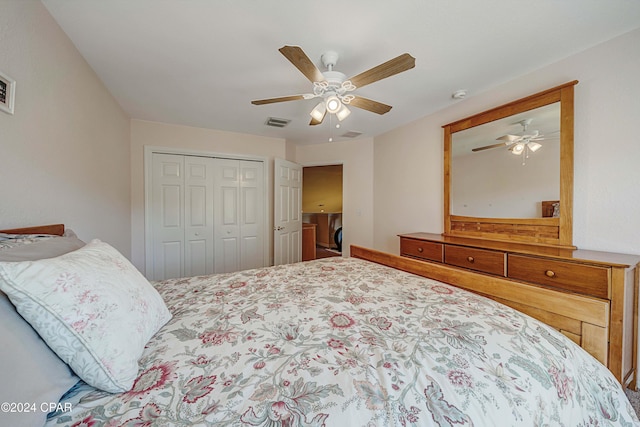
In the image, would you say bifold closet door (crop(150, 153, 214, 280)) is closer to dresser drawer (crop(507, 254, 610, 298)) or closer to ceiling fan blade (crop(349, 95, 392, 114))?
ceiling fan blade (crop(349, 95, 392, 114))

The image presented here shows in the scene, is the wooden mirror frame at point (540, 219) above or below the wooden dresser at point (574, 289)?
above

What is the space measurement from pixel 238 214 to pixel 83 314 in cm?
311

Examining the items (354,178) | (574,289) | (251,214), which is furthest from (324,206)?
(574,289)

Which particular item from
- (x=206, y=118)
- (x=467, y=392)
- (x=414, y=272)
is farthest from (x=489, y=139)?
(x=206, y=118)

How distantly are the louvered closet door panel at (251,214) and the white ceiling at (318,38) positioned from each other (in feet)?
4.71

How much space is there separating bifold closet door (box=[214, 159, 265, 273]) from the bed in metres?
2.51

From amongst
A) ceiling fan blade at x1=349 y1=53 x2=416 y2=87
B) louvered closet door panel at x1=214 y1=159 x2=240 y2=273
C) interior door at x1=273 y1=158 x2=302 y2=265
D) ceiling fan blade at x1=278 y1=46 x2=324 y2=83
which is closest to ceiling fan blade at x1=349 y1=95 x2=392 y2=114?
ceiling fan blade at x1=349 y1=53 x2=416 y2=87

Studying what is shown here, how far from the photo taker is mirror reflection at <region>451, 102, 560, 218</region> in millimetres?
1907

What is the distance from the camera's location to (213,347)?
81 centimetres

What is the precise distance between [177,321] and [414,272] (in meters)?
1.48

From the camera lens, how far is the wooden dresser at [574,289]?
1188 mm

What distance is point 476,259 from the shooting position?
6.54ft

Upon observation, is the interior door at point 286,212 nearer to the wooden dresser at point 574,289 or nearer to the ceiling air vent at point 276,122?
the ceiling air vent at point 276,122

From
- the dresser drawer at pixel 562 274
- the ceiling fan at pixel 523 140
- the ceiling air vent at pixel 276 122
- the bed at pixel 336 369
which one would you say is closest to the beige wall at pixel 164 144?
the ceiling air vent at pixel 276 122
